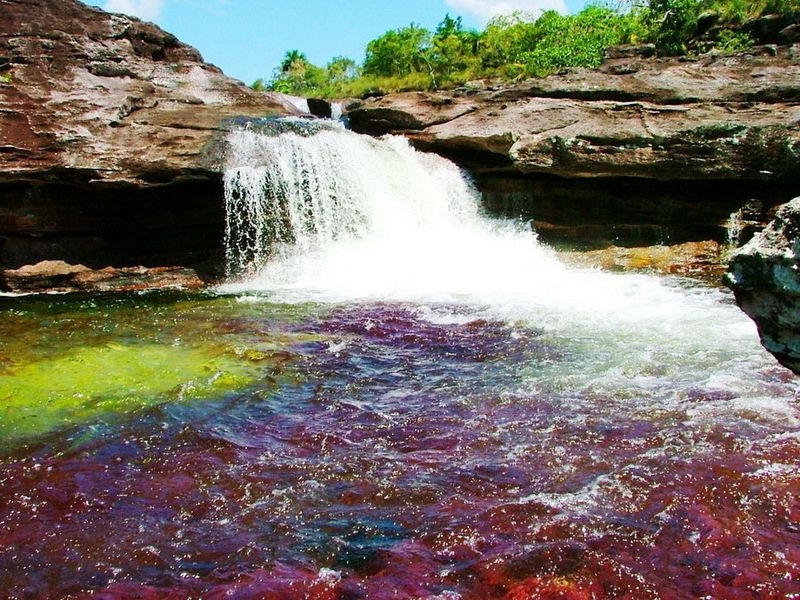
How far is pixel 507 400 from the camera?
20.3ft

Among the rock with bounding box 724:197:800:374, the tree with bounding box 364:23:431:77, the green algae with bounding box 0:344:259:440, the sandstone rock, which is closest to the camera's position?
the rock with bounding box 724:197:800:374

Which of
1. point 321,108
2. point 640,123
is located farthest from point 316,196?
point 321,108

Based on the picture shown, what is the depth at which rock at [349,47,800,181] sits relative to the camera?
1266 cm

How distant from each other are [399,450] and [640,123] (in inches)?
430

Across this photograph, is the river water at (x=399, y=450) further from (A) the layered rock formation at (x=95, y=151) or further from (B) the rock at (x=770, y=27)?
(B) the rock at (x=770, y=27)

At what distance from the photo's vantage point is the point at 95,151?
12.1 meters

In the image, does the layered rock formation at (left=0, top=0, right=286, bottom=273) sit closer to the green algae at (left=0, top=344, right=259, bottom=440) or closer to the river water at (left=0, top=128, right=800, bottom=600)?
the river water at (left=0, top=128, right=800, bottom=600)

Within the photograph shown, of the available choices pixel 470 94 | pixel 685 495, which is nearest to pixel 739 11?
pixel 470 94

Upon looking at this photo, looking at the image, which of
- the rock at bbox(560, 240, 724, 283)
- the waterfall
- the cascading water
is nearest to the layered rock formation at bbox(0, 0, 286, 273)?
the waterfall

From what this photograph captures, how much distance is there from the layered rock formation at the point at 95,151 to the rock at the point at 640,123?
5791mm

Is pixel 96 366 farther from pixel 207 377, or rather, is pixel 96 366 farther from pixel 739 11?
pixel 739 11

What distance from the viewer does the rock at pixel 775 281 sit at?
321 cm

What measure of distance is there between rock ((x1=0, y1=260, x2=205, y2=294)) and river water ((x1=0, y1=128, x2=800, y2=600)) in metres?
1.88

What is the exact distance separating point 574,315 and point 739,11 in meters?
12.6
